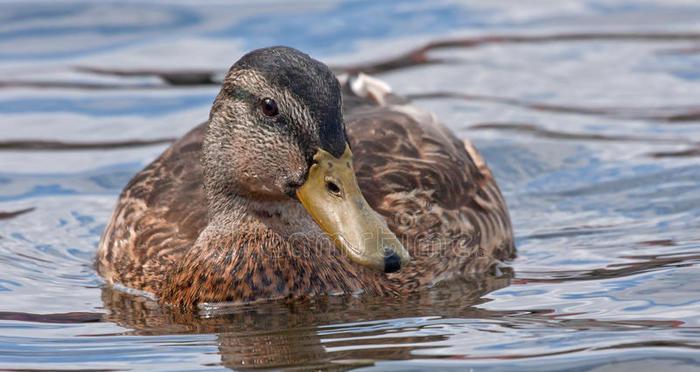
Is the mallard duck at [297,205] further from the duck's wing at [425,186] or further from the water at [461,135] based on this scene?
the water at [461,135]

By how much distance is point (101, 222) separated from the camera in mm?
11164

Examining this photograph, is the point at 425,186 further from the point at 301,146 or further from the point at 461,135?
the point at 461,135

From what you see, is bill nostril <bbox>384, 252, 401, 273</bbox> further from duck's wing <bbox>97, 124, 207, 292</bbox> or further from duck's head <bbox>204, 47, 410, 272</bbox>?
duck's wing <bbox>97, 124, 207, 292</bbox>

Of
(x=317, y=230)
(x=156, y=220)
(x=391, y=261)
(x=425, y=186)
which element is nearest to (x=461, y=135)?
(x=425, y=186)

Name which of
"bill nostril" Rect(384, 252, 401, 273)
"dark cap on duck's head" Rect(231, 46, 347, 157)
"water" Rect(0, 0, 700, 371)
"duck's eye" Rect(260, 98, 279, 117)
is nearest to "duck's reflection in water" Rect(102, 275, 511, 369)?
"water" Rect(0, 0, 700, 371)

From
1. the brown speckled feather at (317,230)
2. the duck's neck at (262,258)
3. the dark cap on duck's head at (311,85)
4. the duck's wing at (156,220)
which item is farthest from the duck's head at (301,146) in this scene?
the duck's wing at (156,220)

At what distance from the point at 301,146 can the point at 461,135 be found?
5.29 metres

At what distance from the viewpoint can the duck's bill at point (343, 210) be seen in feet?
24.6

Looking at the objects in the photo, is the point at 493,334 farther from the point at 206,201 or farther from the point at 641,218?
the point at 641,218

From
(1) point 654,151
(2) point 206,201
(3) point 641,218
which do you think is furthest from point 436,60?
(2) point 206,201

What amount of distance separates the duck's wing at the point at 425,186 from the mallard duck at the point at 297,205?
0.03 ft

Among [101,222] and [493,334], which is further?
[101,222]

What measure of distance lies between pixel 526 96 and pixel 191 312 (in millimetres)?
6138

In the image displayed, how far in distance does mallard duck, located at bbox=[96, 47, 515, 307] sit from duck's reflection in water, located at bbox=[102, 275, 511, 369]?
0.11 metres
